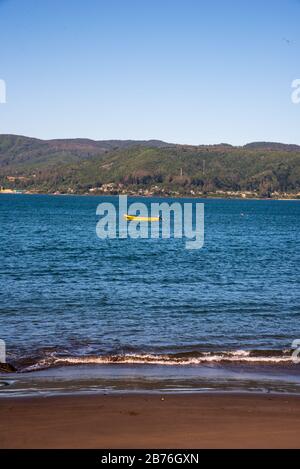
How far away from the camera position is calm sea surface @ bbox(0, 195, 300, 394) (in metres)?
17.6

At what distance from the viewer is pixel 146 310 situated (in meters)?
24.4

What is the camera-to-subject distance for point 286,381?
49.1 feet

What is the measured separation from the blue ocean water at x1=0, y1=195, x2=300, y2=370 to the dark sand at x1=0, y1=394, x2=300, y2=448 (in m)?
3.83

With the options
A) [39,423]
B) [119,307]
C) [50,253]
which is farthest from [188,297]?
[50,253]

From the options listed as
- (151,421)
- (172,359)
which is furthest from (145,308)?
(151,421)

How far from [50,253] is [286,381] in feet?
116

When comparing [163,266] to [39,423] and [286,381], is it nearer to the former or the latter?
[286,381]

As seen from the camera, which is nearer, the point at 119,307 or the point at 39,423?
the point at 39,423

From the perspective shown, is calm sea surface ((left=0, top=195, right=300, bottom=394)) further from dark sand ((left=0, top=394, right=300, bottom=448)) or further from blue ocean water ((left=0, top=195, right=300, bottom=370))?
dark sand ((left=0, top=394, right=300, bottom=448))

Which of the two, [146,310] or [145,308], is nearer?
[146,310]

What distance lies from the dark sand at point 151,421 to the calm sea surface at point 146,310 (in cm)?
238

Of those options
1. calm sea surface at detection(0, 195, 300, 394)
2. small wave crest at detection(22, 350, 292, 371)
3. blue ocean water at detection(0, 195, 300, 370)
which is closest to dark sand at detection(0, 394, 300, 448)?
calm sea surface at detection(0, 195, 300, 394)

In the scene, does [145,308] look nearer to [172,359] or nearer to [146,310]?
[146,310]

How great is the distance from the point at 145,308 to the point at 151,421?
13246mm
